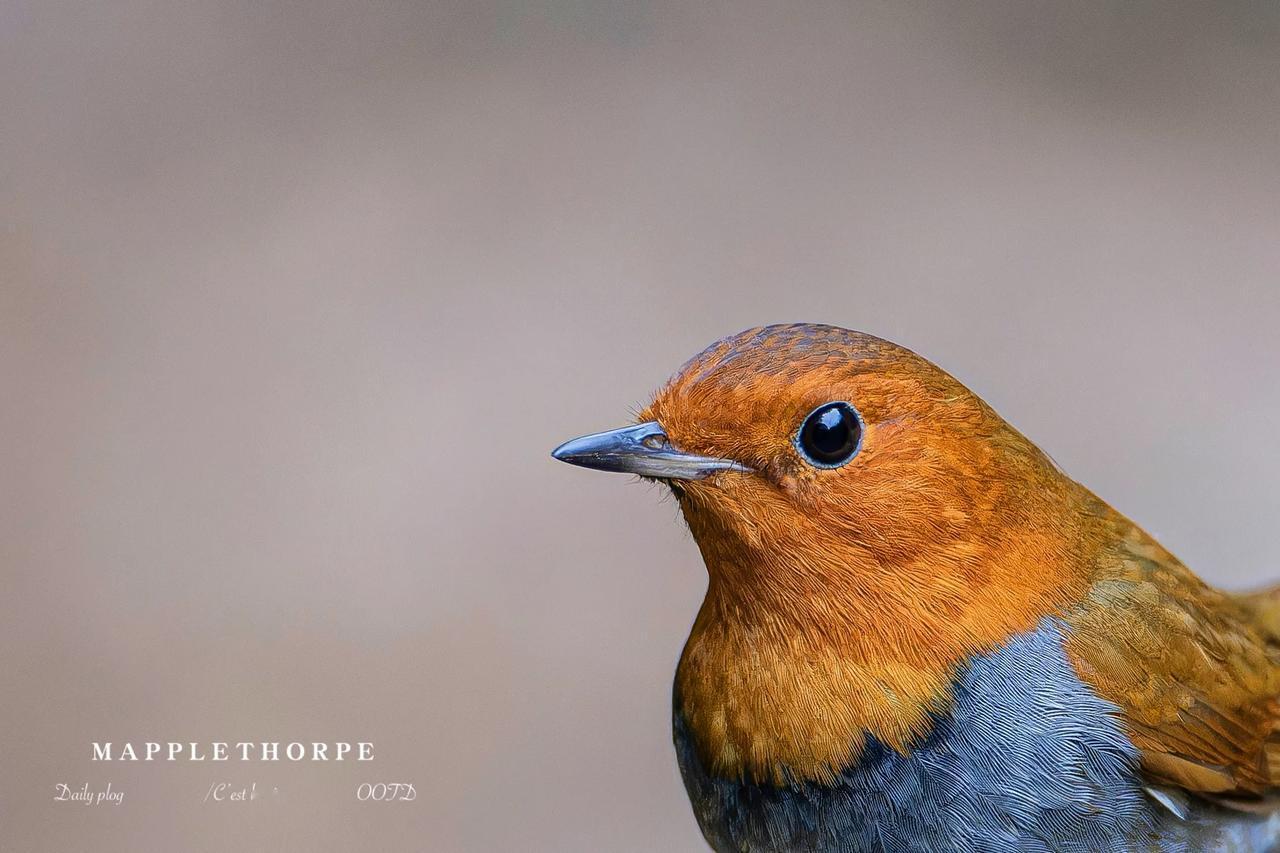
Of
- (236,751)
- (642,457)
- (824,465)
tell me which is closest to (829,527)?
(824,465)

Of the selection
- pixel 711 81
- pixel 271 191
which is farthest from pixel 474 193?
pixel 711 81

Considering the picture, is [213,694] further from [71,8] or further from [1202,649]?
[71,8]

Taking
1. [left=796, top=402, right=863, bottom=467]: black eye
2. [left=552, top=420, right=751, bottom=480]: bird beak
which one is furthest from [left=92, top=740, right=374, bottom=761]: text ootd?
[left=796, top=402, right=863, bottom=467]: black eye

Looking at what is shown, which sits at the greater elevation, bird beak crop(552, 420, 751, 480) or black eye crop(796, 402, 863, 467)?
bird beak crop(552, 420, 751, 480)

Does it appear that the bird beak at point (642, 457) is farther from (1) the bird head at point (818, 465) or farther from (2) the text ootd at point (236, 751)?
(2) the text ootd at point (236, 751)

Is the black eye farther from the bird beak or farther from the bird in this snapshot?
the bird beak

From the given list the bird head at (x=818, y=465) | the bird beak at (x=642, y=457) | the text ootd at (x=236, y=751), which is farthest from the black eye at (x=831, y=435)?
the text ootd at (x=236, y=751)
